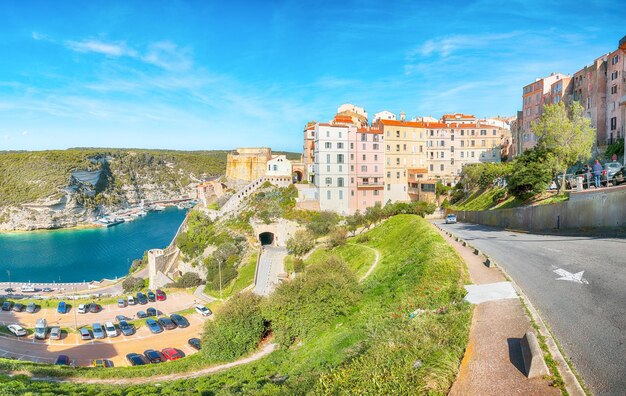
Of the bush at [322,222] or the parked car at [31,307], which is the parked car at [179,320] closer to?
the parked car at [31,307]

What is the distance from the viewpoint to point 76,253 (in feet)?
271

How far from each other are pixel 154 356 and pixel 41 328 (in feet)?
44.8

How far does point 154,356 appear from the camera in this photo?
88.7 ft

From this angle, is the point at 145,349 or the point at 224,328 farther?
the point at 145,349

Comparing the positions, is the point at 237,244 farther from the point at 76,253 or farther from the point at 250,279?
the point at 76,253

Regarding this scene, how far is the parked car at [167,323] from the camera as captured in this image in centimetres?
3384

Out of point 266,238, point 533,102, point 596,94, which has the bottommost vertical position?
point 266,238

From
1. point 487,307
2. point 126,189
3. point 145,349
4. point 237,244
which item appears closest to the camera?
point 487,307

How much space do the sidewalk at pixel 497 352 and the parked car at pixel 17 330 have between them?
3639 centimetres

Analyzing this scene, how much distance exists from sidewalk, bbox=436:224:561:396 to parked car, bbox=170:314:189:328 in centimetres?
2817

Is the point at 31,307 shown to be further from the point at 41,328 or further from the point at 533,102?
the point at 533,102

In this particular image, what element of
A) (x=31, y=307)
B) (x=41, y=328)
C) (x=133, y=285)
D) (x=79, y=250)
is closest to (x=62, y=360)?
(x=41, y=328)

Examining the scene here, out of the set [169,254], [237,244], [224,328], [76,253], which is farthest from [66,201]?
[224,328]

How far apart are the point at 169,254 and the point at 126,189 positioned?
124 meters
